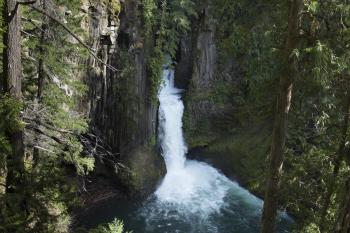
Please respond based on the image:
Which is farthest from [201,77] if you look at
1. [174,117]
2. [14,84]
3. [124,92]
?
[14,84]

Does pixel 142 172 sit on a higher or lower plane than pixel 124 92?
lower

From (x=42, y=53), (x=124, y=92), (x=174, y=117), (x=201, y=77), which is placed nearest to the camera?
(x=42, y=53)

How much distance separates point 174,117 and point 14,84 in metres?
17.6

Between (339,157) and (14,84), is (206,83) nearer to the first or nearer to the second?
(339,157)

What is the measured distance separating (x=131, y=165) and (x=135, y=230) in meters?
3.77

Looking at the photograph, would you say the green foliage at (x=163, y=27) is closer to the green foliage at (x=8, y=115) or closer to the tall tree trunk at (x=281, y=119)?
the tall tree trunk at (x=281, y=119)

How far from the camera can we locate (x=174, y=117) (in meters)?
24.2

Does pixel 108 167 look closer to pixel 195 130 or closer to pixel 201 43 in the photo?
pixel 195 130

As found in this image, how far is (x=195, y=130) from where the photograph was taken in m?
24.9

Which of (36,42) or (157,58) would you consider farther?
(157,58)

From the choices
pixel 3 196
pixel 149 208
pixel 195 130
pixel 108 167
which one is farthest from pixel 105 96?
pixel 3 196

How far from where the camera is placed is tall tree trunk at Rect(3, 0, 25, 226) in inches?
256

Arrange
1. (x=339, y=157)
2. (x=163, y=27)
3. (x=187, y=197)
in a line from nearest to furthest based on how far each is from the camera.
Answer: (x=339, y=157) → (x=187, y=197) → (x=163, y=27)

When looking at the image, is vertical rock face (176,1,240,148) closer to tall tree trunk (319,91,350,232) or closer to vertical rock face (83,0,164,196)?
vertical rock face (83,0,164,196)
